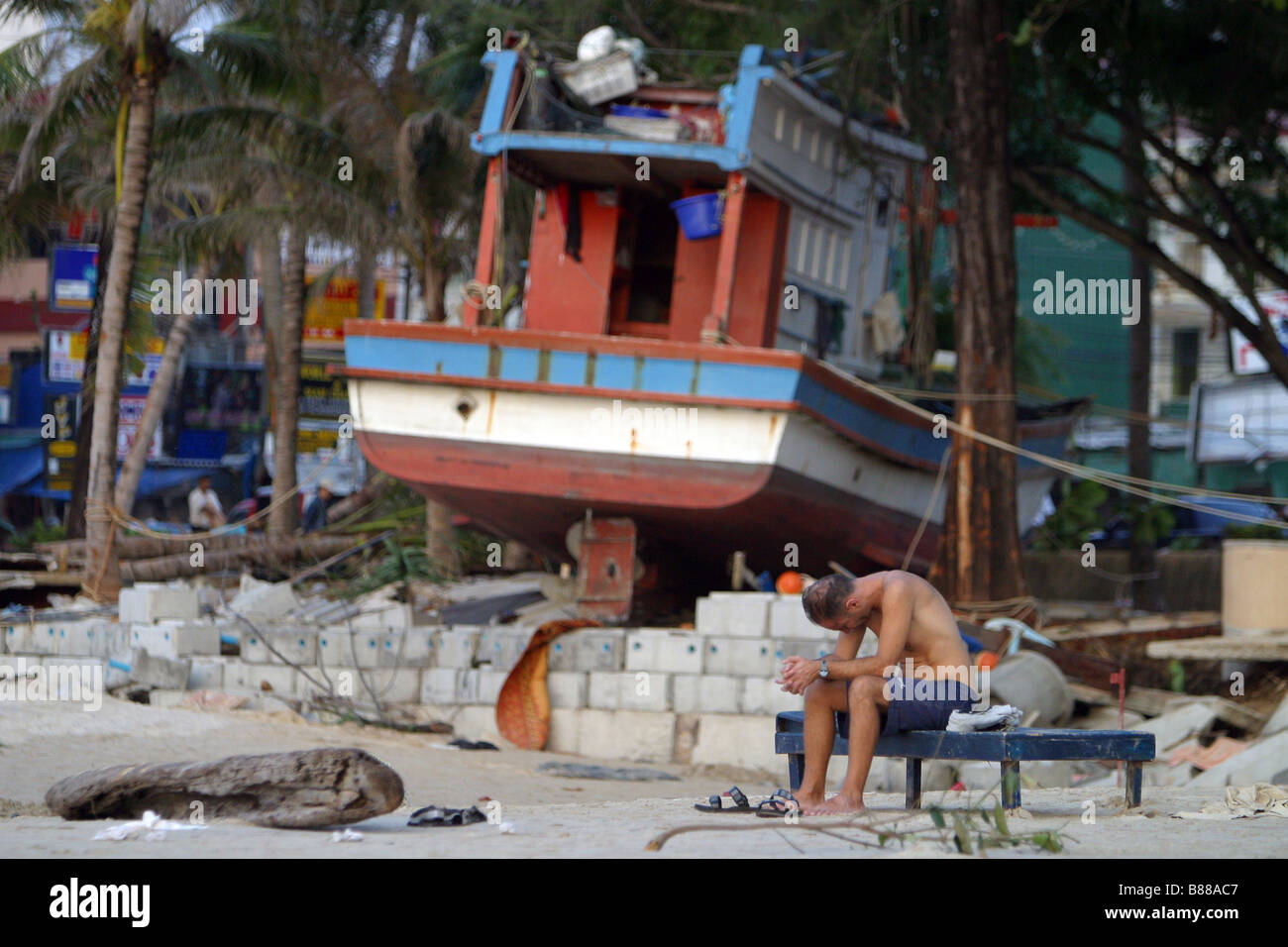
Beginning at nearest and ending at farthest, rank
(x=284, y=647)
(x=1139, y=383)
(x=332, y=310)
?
(x=284, y=647) < (x=1139, y=383) < (x=332, y=310)

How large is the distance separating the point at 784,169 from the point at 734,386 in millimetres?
2965

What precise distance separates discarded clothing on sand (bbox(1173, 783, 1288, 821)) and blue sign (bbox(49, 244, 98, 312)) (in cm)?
2532

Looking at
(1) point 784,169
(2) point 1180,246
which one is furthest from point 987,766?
(2) point 1180,246

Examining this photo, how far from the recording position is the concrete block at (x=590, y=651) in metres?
11.7

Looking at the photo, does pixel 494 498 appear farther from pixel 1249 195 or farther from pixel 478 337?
pixel 1249 195

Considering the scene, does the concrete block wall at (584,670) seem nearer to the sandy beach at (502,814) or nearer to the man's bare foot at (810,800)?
the sandy beach at (502,814)

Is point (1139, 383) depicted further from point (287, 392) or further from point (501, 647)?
point (501, 647)

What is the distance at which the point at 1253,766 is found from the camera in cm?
969

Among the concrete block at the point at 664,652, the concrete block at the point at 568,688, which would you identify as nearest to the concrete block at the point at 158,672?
the concrete block at the point at 568,688

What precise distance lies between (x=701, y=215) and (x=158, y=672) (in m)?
6.26

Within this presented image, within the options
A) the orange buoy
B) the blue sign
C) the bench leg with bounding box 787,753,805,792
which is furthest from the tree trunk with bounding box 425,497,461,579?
the blue sign

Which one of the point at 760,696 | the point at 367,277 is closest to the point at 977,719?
the point at 760,696

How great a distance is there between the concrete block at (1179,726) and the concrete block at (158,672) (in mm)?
7609

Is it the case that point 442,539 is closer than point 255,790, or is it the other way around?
point 255,790
